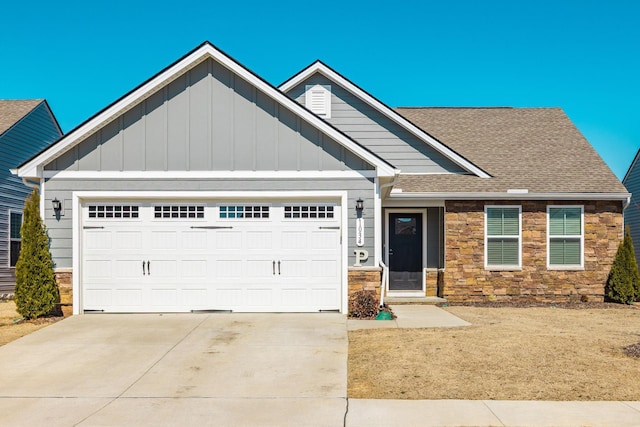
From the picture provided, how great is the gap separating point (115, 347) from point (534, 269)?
1058 cm

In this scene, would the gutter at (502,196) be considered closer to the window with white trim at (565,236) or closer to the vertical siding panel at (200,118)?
the window with white trim at (565,236)

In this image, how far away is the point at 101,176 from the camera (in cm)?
1229

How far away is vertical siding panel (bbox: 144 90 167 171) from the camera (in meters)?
12.3

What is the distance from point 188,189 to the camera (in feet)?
40.5

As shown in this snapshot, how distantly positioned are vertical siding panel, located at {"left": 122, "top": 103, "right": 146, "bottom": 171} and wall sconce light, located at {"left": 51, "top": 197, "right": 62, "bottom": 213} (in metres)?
1.50

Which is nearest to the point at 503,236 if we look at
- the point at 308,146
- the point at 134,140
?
the point at 308,146

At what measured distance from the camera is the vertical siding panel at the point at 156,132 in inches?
484

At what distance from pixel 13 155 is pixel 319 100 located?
10.2 meters

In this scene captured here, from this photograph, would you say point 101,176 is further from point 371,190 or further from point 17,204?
point 17,204

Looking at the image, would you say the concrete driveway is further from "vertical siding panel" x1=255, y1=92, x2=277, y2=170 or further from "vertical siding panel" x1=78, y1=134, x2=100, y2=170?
"vertical siding panel" x1=255, y1=92, x2=277, y2=170

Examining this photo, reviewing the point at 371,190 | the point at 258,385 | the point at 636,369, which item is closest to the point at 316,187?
the point at 371,190

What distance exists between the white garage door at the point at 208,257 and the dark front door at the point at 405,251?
13.0 feet

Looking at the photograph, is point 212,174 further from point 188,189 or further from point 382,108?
point 382,108

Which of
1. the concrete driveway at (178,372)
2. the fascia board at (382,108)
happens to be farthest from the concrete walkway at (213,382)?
the fascia board at (382,108)
